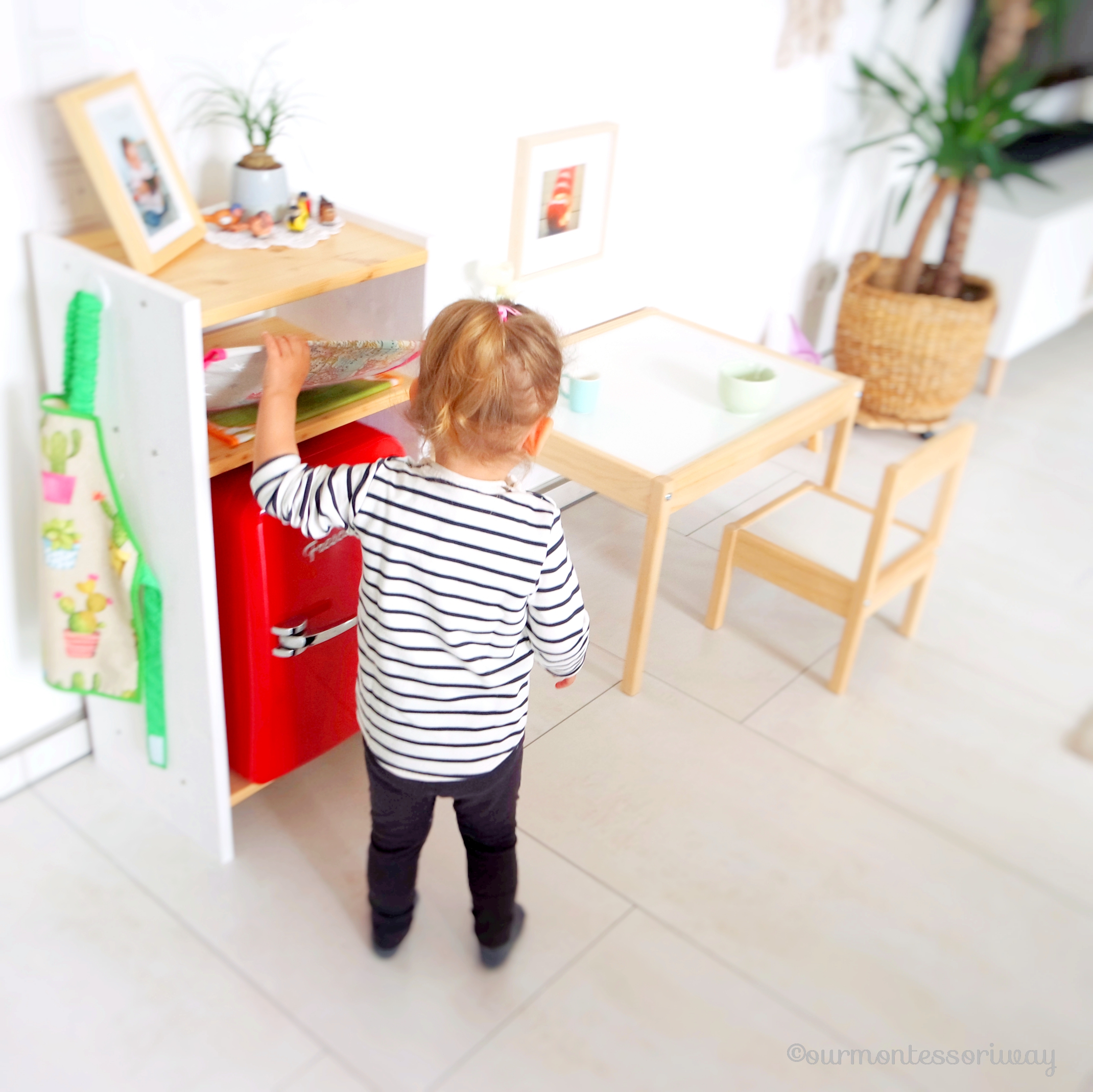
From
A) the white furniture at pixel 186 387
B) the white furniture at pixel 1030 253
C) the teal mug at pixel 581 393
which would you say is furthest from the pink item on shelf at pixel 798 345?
the white furniture at pixel 186 387

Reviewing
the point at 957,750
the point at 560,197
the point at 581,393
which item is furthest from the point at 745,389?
the point at 957,750

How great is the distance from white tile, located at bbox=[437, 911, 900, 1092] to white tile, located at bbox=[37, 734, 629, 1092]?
0.14ft

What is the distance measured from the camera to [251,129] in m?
1.72

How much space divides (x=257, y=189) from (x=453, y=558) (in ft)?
2.37

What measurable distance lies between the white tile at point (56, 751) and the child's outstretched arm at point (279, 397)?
76 centimetres

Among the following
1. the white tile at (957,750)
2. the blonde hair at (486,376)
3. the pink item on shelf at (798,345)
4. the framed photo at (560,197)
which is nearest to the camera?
the blonde hair at (486,376)

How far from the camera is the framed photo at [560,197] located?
238 cm

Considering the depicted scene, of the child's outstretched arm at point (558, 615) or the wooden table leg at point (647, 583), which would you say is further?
the wooden table leg at point (647, 583)

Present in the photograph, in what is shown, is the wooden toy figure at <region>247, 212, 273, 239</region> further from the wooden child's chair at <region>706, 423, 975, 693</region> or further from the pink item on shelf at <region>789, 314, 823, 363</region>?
the pink item on shelf at <region>789, 314, 823, 363</region>

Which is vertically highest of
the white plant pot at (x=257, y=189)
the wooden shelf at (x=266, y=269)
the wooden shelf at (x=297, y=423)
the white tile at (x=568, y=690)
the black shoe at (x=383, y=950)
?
the white plant pot at (x=257, y=189)

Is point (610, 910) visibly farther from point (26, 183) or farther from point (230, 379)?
point (26, 183)

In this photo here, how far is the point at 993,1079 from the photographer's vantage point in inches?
64.5

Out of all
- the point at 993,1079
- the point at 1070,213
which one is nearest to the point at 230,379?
the point at 993,1079

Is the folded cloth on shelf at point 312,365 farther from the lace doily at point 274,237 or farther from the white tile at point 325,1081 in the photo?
the white tile at point 325,1081
